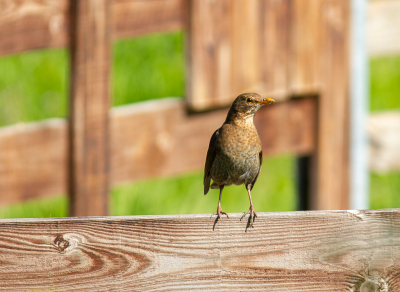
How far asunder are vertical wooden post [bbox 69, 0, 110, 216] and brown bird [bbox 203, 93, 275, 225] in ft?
2.41

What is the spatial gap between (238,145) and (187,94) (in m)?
0.99

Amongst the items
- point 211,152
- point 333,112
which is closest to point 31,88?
point 333,112

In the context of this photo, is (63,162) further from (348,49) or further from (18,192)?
(348,49)

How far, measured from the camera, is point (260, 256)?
1.80 meters

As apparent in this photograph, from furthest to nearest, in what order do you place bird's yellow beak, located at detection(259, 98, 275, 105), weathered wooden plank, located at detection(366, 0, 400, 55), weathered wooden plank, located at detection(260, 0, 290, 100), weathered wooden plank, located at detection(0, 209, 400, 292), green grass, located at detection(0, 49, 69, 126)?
green grass, located at detection(0, 49, 69, 126)
weathered wooden plank, located at detection(366, 0, 400, 55)
weathered wooden plank, located at detection(260, 0, 290, 100)
bird's yellow beak, located at detection(259, 98, 275, 105)
weathered wooden plank, located at detection(0, 209, 400, 292)

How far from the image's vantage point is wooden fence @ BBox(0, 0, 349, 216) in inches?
A: 121

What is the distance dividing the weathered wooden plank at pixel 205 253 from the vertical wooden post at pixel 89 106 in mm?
1425

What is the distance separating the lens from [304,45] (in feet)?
13.0

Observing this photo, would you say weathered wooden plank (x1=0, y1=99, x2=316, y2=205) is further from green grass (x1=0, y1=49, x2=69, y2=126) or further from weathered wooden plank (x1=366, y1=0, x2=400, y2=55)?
green grass (x1=0, y1=49, x2=69, y2=126)

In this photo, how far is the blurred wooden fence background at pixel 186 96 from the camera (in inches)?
121

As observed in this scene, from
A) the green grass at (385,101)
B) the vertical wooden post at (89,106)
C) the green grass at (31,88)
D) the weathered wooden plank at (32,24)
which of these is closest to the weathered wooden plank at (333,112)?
the green grass at (385,101)

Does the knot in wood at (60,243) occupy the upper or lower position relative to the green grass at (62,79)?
lower

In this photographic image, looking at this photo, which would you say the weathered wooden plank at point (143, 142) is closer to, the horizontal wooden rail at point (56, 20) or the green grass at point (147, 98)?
the horizontal wooden rail at point (56, 20)

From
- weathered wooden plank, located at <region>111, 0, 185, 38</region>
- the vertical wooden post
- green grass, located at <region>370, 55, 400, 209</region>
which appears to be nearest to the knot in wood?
the vertical wooden post
